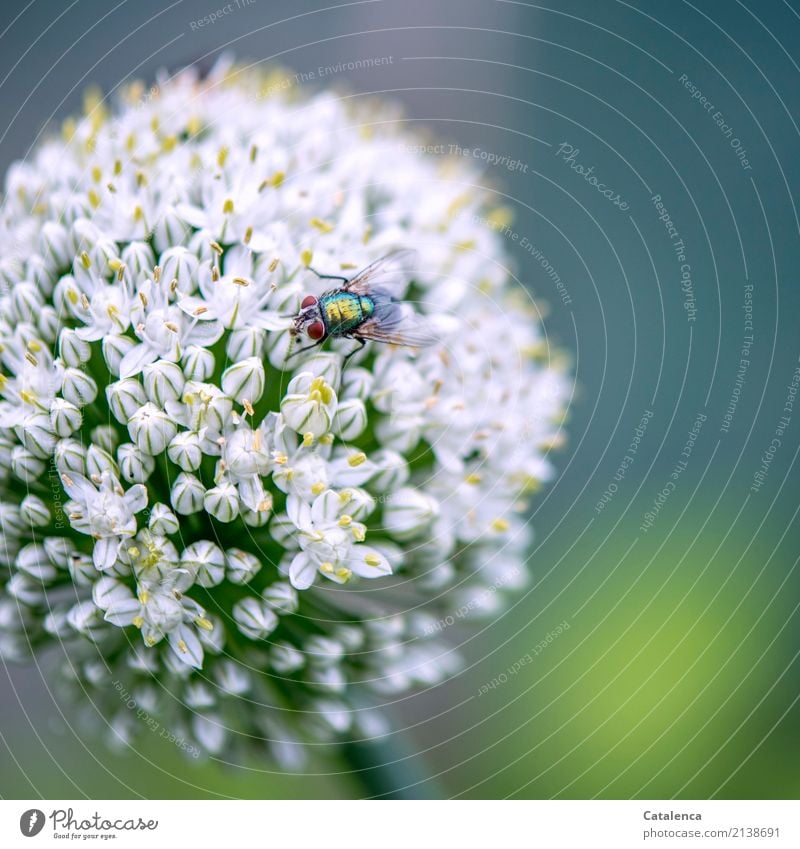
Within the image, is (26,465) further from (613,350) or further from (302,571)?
(613,350)

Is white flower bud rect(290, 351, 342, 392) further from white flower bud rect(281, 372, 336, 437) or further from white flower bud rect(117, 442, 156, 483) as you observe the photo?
white flower bud rect(117, 442, 156, 483)

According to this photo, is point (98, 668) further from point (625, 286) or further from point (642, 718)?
point (625, 286)

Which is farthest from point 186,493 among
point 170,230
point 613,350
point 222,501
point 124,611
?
point 613,350

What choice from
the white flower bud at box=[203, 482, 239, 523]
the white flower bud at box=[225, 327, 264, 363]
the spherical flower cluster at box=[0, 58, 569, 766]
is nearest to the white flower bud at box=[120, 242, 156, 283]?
the spherical flower cluster at box=[0, 58, 569, 766]

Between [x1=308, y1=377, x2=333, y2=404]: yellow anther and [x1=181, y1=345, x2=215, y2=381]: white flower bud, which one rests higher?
[x1=181, y1=345, x2=215, y2=381]: white flower bud

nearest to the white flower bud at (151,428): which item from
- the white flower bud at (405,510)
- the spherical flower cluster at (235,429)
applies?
the spherical flower cluster at (235,429)

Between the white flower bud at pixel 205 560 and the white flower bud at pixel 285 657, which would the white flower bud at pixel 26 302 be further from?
the white flower bud at pixel 285 657

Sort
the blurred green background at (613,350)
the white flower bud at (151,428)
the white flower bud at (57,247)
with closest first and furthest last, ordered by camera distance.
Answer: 1. the white flower bud at (151,428)
2. the white flower bud at (57,247)
3. the blurred green background at (613,350)
